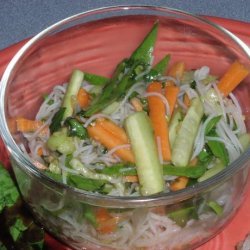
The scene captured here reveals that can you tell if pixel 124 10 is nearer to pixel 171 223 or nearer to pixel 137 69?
pixel 137 69

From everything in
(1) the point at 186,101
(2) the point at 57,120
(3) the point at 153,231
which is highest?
(1) the point at 186,101

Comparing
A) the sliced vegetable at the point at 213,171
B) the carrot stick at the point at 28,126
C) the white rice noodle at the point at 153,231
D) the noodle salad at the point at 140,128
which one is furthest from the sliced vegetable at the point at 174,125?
the carrot stick at the point at 28,126

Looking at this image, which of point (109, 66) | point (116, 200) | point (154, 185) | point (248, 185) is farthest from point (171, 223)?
point (109, 66)

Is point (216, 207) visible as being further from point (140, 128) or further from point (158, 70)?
point (158, 70)

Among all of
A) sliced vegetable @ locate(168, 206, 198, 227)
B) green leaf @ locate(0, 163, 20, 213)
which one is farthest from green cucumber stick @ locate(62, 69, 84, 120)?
sliced vegetable @ locate(168, 206, 198, 227)

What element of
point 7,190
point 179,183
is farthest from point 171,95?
point 7,190

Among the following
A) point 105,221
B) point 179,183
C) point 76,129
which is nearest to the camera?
point 105,221
